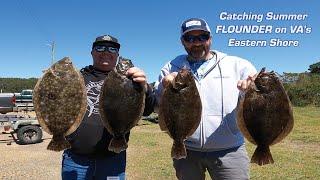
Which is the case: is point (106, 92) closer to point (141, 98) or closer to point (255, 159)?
point (141, 98)

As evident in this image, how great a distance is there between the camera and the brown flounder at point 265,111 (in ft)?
13.1

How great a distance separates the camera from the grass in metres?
11.7

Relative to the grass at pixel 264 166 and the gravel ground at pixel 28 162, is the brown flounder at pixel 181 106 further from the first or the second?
the gravel ground at pixel 28 162

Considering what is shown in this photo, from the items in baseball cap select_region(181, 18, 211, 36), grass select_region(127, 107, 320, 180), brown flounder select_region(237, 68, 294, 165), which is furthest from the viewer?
grass select_region(127, 107, 320, 180)

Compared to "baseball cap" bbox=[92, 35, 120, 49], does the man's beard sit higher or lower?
lower

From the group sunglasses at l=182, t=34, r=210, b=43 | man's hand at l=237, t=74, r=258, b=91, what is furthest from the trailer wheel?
man's hand at l=237, t=74, r=258, b=91

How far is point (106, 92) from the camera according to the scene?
4.07 metres

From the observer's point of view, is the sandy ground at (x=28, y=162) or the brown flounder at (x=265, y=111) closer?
the brown flounder at (x=265, y=111)

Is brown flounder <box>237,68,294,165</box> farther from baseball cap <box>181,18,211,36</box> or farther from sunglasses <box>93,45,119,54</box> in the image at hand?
sunglasses <box>93,45,119,54</box>

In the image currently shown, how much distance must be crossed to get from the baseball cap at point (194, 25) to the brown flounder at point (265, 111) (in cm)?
92

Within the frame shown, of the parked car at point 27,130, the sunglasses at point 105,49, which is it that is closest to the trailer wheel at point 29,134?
the parked car at point 27,130

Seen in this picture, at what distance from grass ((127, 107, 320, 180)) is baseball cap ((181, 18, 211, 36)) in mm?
6874

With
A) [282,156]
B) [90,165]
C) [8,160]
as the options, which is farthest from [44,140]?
[90,165]

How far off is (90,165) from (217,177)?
4.73 ft
